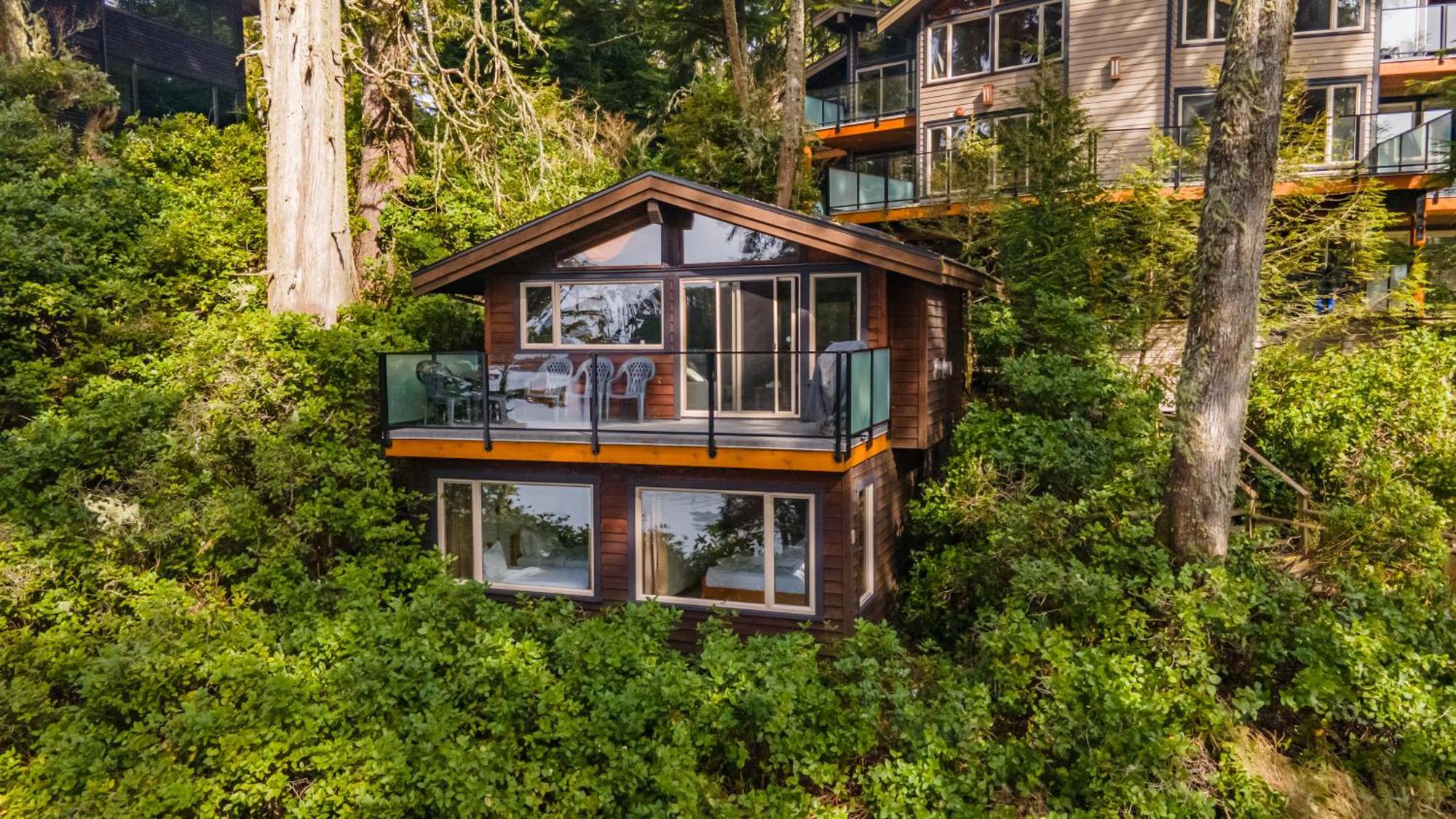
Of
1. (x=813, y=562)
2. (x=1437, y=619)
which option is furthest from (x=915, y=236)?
(x=1437, y=619)

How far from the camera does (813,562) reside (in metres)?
8.93

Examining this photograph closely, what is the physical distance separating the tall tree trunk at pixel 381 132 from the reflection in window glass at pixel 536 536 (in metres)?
6.66

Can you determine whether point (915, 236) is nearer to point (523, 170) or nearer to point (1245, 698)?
point (523, 170)

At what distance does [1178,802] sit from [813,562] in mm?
3803

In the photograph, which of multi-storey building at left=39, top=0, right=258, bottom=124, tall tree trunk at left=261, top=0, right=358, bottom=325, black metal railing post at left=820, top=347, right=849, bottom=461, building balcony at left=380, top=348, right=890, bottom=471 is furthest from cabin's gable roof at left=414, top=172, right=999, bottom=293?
multi-storey building at left=39, top=0, right=258, bottom=124

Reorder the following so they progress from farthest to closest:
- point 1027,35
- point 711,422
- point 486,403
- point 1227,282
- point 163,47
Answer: point 163,47 → point 1027,35 → point 486,403 → point 1227,282 → point 711,422

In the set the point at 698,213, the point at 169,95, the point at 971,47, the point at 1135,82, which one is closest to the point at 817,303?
the point at 698,213

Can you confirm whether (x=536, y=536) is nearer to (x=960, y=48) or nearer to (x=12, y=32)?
(x=960, y=48)

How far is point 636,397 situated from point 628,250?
77.8 inches

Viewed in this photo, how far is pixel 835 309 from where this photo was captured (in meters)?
10.2

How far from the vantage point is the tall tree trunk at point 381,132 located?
47.6 ft

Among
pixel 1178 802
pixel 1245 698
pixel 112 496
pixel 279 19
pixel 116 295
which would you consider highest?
pixel 279 19

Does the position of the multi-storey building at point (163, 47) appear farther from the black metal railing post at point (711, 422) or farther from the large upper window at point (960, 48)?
the black metal railing post at point (711, 422)

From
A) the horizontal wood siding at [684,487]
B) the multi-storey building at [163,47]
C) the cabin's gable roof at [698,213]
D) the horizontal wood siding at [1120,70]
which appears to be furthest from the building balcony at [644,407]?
the multi-storey building at [163,47]
